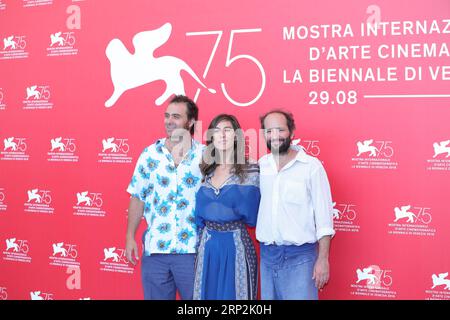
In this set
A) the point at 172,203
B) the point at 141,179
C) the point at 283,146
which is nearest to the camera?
the point at 283,146

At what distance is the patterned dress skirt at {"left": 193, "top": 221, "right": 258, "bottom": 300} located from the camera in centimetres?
287

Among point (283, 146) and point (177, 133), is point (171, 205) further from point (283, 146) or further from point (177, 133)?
point (283, 146)

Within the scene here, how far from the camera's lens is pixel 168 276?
3131mm

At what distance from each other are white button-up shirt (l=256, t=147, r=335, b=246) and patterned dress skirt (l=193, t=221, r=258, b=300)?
0.12 meters

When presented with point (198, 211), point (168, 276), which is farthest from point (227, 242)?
point (168, 276)

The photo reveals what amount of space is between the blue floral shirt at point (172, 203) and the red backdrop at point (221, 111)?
555mm

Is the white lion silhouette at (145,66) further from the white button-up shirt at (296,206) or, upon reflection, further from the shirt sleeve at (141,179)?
the white button-up shirt at (296,206)

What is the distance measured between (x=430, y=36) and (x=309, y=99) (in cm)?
78

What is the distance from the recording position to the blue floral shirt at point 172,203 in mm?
3084

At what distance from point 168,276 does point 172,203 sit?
16.5 inches

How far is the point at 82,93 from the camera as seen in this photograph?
4.05 meters

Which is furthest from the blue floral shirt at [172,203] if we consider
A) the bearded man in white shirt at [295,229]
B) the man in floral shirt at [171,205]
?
the bearded man in white shirt at [295,229]

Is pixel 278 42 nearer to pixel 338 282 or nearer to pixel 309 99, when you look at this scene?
pixel 309 99
